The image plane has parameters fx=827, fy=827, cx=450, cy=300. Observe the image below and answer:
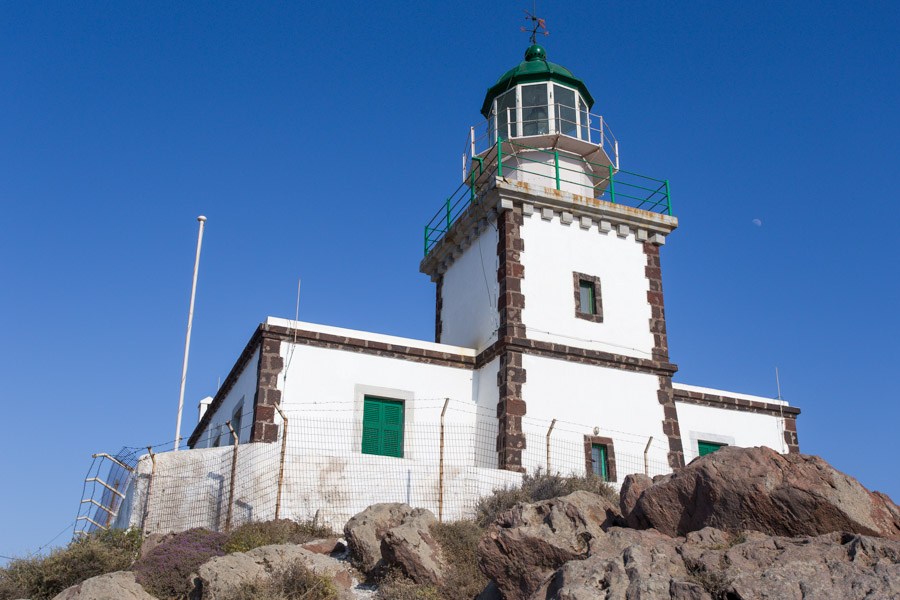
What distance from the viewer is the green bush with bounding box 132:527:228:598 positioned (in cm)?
1045

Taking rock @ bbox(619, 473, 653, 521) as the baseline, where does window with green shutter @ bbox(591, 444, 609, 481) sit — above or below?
above

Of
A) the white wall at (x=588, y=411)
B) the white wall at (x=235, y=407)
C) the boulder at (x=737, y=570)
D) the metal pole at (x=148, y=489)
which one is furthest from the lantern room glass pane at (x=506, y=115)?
the boulder at (x=737, y=570)

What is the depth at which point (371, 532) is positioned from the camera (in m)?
11.0

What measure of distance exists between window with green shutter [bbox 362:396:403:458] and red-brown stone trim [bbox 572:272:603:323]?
14.4 feet

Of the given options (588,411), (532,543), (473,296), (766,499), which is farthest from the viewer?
(473,296)

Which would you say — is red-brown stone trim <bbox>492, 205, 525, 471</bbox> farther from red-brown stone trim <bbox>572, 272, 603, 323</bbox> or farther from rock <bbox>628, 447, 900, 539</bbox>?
rock <bbox>628, 447, 900, 539</bbox>

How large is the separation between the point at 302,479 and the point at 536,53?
540 inches

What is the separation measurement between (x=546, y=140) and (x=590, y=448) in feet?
25.6


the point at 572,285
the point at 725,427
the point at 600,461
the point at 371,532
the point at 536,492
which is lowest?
the point at 371,532

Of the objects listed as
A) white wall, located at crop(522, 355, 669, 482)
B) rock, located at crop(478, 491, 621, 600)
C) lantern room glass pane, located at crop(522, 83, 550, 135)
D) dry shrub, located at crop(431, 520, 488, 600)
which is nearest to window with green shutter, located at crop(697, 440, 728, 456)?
white wall, located at crop(522, 355, 669, 482)

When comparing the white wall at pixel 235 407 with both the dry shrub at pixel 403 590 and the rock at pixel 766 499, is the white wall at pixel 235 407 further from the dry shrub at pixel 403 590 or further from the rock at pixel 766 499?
the rock at pixel 766 499

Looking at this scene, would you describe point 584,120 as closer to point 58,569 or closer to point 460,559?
point 460,559

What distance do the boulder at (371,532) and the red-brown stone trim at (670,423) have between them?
7664mm

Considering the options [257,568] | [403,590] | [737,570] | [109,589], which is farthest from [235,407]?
[737,570]
